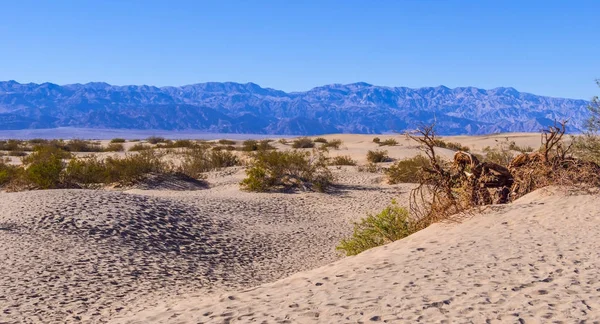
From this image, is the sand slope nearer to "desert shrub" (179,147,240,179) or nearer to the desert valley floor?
the desert valley floor

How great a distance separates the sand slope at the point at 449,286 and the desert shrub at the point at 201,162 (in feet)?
48.5

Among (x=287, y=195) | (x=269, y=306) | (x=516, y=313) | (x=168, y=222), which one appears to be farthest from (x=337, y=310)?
(x=287, y=195)

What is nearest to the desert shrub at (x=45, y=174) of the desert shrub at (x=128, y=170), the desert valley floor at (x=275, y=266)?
the desert shrub at (x=128, y=170)

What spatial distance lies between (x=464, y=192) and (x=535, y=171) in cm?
146

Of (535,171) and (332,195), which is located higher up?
(535,171)

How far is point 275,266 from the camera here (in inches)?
408

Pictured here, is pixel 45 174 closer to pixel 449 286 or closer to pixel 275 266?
pixel 275 266

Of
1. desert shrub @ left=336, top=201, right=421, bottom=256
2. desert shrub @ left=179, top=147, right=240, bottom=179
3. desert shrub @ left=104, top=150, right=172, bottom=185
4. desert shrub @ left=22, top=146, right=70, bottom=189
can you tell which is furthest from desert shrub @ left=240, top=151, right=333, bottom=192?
desert shrub @ left=336, top=201, right=421, bottom=256

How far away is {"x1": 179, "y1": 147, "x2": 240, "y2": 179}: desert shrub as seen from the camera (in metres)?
22.4

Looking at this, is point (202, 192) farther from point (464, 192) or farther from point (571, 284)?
point (571, 284)

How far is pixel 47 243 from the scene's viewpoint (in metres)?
10.1

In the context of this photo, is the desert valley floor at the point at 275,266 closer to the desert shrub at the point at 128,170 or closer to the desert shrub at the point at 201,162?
the desert shrub at the point at 128,170

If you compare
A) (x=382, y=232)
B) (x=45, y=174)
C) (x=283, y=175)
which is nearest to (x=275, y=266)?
(x=382, y=232)

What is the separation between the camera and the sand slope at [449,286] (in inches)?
218
